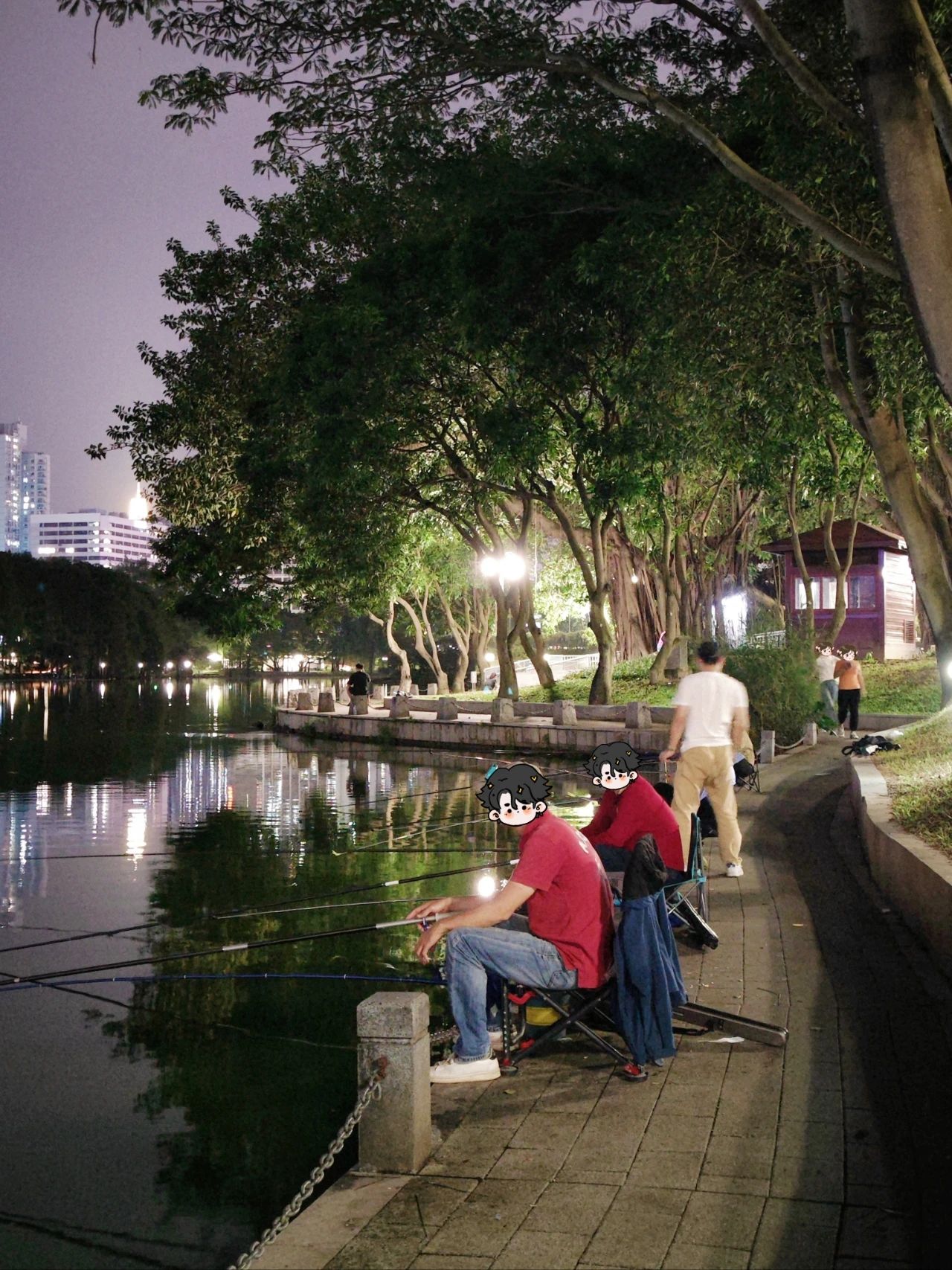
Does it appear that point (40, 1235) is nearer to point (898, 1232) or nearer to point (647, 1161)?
point (647, 1161)

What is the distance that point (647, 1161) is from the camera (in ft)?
16.1

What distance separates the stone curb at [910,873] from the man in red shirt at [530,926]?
2.89 metres

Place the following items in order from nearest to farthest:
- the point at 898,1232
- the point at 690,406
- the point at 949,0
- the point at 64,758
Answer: the point at 898,1232
the point at 949,0
the point at 690,406
the point at 64,758

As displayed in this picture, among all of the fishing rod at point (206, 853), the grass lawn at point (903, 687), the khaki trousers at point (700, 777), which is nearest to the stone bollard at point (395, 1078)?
the khaki trousers at point (700, 777)

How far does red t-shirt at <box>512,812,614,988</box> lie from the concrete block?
21354 millimetres

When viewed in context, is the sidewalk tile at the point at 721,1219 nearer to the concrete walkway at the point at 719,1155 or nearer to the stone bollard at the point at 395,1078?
the concrete walkway at the point at 719,1155

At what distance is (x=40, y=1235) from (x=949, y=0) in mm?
12807

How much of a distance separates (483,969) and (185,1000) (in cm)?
398

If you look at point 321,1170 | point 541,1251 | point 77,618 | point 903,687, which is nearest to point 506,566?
point 903,687

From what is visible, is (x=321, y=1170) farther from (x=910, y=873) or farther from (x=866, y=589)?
(x=866, y=589)

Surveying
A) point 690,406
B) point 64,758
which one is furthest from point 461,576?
point 690,406

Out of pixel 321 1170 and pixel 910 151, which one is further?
pixel 910 151

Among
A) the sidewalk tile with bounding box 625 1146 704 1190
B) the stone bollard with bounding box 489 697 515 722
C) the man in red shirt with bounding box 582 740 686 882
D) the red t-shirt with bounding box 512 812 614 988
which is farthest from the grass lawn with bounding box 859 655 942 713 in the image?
the sidewalk tile with bounding box 625 1146 704 1190

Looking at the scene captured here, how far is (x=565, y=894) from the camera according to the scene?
5.85m
